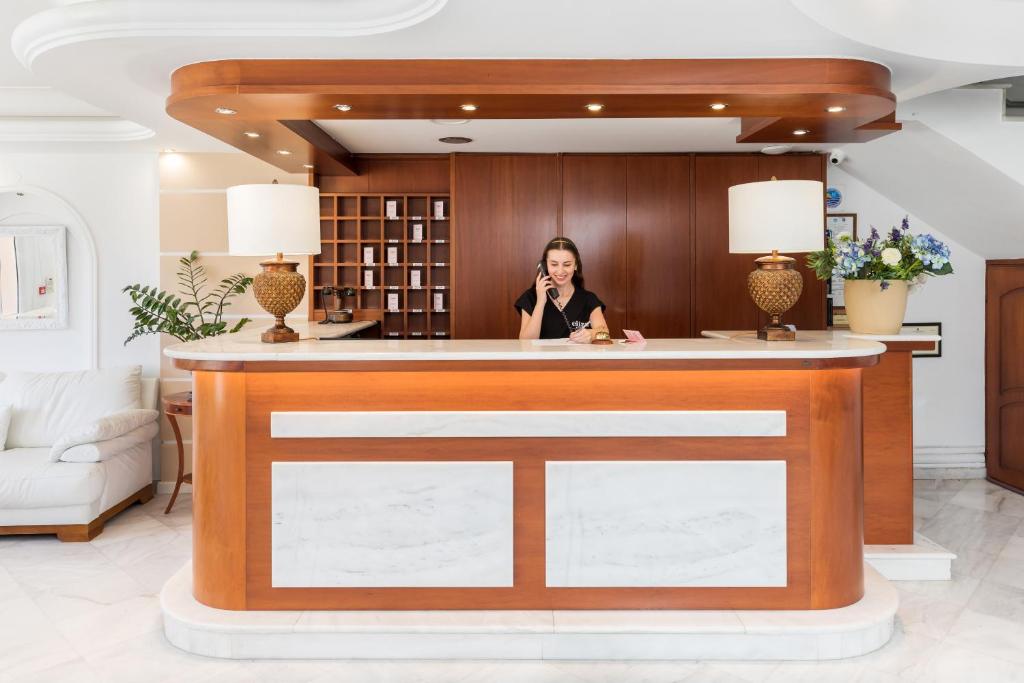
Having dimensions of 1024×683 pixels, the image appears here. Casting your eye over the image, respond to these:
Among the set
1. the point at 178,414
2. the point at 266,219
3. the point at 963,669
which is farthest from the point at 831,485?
the point at 178,414

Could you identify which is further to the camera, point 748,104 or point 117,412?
point 117,412

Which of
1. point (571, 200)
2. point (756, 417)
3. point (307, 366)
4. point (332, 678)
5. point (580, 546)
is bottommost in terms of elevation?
point (332, 678)

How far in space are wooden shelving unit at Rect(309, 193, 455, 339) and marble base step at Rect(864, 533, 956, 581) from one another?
10.7ft

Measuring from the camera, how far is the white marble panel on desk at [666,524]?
2930 millimetres

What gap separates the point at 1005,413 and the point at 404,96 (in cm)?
488

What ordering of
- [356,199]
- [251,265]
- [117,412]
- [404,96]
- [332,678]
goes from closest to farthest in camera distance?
[332,678], [404,96], [117,412], [251,265], [356,199]

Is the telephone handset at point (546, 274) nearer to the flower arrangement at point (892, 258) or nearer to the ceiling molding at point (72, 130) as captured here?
the flower arrangement at point (892, 258)

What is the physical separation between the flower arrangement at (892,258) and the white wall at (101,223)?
4.53 meters

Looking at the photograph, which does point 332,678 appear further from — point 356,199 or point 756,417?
point 356,199


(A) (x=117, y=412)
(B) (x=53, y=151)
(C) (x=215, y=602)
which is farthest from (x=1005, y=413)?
(B) (x=53, y=151)

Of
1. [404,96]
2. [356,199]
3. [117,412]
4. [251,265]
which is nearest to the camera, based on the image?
[404,96]

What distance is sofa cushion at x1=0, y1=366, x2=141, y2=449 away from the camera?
16.4 ft

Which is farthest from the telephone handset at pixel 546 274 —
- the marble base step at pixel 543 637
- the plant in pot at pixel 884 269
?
the marble base step at pixel 543 637

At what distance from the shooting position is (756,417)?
2.91 m
